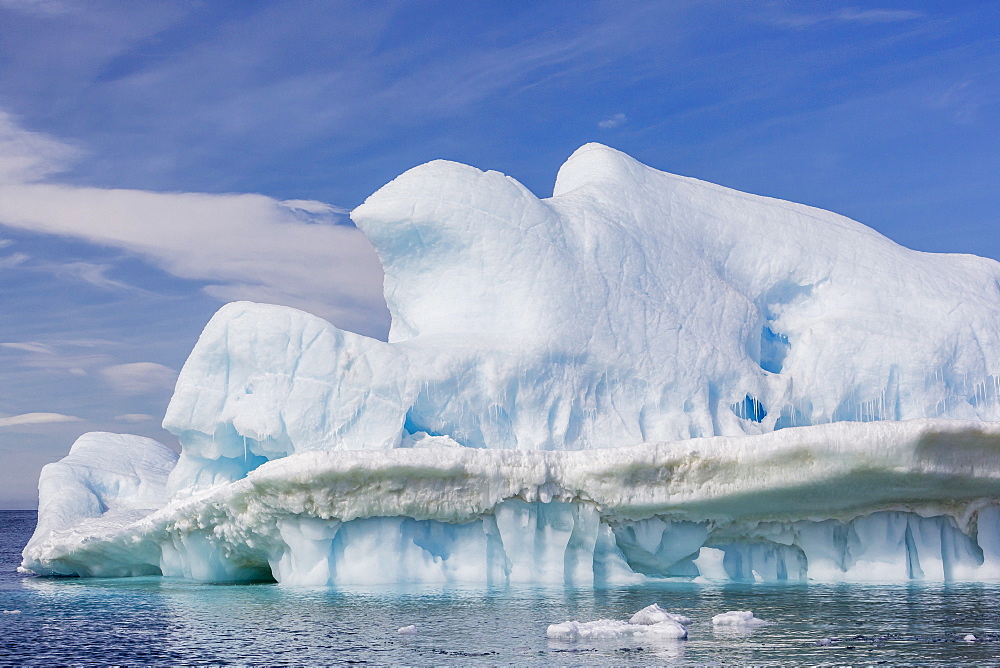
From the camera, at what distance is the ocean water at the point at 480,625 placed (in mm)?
10352

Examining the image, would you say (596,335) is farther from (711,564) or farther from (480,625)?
(480,625)

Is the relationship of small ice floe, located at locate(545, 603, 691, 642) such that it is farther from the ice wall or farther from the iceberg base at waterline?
the ice wall

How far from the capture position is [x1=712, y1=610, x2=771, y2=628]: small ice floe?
40.1 feet

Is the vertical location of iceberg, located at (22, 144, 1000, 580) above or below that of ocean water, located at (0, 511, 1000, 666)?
above

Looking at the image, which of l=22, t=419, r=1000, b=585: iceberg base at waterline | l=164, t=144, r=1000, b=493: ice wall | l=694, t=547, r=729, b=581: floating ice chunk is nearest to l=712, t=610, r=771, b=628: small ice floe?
l=22, t=419, r=1000, b=585: iceberg base at waterline

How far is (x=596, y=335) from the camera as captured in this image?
2170cm

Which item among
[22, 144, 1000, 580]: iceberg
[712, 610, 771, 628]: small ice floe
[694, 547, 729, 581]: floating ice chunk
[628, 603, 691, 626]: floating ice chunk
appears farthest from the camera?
[694, 547, 729, 581]: floating ice chunk

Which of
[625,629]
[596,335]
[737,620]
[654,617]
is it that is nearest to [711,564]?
[596,335]

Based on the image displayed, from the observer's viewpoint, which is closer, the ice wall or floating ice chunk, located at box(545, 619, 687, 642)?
floating ice chunk, located at box(545, 619, 687, 642)

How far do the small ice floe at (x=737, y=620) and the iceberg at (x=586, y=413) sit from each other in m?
4.33

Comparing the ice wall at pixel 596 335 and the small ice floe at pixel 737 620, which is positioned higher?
the ice wall at pixel 596 335

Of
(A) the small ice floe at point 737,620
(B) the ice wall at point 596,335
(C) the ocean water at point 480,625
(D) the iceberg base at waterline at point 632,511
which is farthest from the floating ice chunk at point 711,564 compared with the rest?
(A) the small ice floe at point 737,620

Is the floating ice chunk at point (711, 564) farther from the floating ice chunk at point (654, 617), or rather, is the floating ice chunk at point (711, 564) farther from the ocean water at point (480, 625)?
the floating ice chunk at point (654, 617)

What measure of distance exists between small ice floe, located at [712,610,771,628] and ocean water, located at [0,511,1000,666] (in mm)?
226
